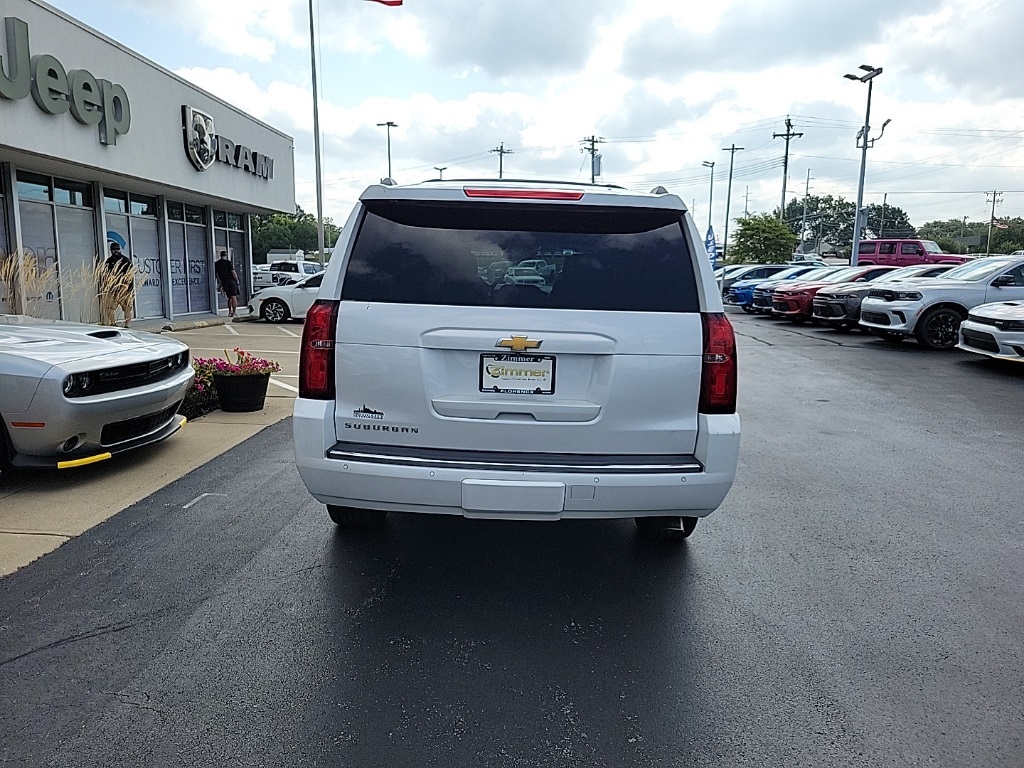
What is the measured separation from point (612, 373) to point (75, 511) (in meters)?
3.65

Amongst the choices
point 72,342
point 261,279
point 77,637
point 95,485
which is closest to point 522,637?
point 77,637

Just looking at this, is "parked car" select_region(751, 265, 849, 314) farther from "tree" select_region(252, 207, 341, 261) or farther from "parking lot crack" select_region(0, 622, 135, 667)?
"tree" select_region(252, 207, 341, 261)

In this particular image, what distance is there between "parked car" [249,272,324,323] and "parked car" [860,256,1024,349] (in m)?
13.7

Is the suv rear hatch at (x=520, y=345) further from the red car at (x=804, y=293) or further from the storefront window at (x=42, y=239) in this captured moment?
the red car at (x=804, y=293)

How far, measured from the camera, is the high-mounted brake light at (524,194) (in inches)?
141

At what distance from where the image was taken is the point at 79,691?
297 cm

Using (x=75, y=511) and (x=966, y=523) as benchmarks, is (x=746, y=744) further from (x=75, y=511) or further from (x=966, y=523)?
(x=75, y=511)

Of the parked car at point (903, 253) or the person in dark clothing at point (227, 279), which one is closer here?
the person in dark clothing at point (227, 279)

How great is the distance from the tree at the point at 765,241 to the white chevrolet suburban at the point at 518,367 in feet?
171

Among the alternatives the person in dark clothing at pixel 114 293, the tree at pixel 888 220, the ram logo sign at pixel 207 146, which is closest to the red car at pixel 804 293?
the ram logo sign at pixel 207 146

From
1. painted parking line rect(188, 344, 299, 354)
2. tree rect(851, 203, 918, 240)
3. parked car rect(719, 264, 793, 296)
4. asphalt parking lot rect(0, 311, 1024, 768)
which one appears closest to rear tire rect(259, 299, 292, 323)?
painted parking line rect(188, 344, 299, 354)

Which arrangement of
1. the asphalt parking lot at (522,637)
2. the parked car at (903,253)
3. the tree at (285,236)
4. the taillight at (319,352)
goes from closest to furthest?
the asphalt parking lot at (522,637), the taillight at (319,352), the parked car at (903,253), the tree at (285,236)

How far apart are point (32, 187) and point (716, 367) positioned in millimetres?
15137

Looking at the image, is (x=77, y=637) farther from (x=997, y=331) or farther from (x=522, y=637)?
(x=997, y=331)
